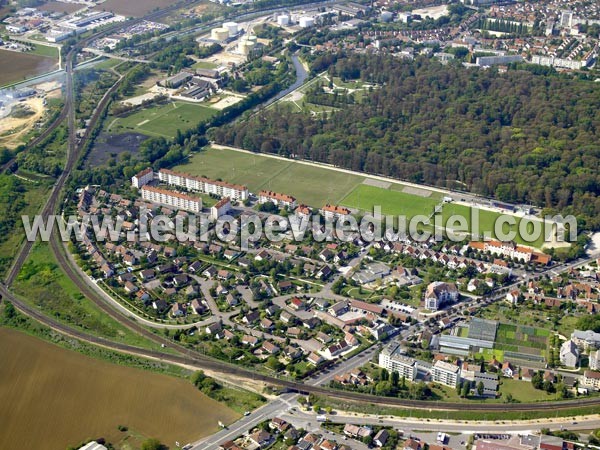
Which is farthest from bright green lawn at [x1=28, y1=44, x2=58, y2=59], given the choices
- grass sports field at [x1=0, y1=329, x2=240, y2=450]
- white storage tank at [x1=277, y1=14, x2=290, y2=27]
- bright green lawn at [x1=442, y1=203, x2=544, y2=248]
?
grass sports field at [x1=0, y1=329, x2=240, y2=450]

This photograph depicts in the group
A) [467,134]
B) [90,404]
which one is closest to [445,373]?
[90,404]

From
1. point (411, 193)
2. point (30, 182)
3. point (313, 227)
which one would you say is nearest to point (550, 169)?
point (411, 193)

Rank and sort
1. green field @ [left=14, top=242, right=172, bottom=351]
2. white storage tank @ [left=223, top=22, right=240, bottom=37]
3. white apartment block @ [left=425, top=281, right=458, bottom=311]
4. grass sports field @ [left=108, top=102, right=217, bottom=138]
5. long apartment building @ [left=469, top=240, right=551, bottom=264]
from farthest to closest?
white storage tank @ [left=223, top=22, right=240, bottom=37], grass sports field @ [left=108, top=102, right=217, bottom=138], long apartment building @ [left=469, top=240, right=551, bottom=264], white apartment block @ [left=425, top=281, right=458, bottom=311], green field @ [left=14, top=242, right=172, bottom=351]

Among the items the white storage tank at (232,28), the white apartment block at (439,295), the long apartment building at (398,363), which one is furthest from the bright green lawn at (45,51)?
the long apartment building at (398,363)

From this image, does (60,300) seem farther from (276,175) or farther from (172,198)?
(276,175)

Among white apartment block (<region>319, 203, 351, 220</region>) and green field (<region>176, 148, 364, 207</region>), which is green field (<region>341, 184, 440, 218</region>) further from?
white apartment block (<region>319, 203, 351, 220</region>)
